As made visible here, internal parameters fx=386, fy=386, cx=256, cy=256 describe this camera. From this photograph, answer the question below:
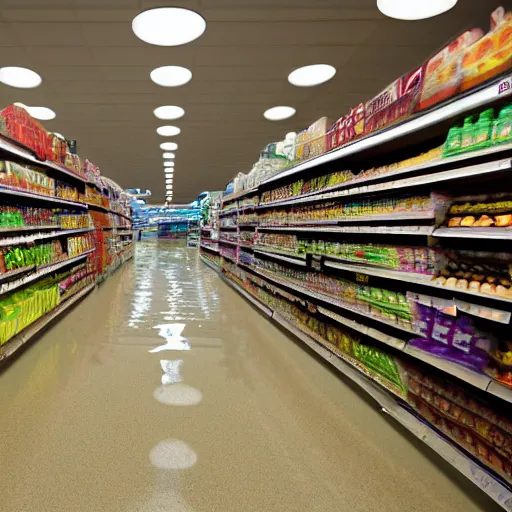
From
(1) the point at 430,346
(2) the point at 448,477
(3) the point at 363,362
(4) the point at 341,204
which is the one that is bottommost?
(2) the point at 448,477

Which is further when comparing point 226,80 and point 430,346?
point 226,80

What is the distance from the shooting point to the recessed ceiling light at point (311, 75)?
5.20 meters

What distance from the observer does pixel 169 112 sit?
23.2 feet

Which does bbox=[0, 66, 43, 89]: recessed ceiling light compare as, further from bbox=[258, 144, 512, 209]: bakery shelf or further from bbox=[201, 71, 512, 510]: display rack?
bbox=[201, 71, 512, 510]: display rack

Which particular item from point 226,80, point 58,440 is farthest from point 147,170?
point 58,440

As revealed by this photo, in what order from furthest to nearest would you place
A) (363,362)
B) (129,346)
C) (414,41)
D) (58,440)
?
→ (414,41), (129,346), (363,362), (58,440)

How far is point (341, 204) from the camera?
3133 millimetres

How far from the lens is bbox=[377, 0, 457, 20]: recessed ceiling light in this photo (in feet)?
11.9

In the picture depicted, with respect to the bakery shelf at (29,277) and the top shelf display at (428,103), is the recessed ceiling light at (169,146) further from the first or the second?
the top shelf display at (428,103)

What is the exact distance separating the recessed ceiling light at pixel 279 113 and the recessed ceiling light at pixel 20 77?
3639 millimetres

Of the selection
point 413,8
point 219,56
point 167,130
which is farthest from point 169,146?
point 413,8

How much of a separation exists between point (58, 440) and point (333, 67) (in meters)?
5.14

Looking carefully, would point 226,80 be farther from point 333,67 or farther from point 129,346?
A: point 129,346

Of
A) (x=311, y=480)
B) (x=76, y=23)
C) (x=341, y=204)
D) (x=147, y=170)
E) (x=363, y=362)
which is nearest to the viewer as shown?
(x=311, y=480)
